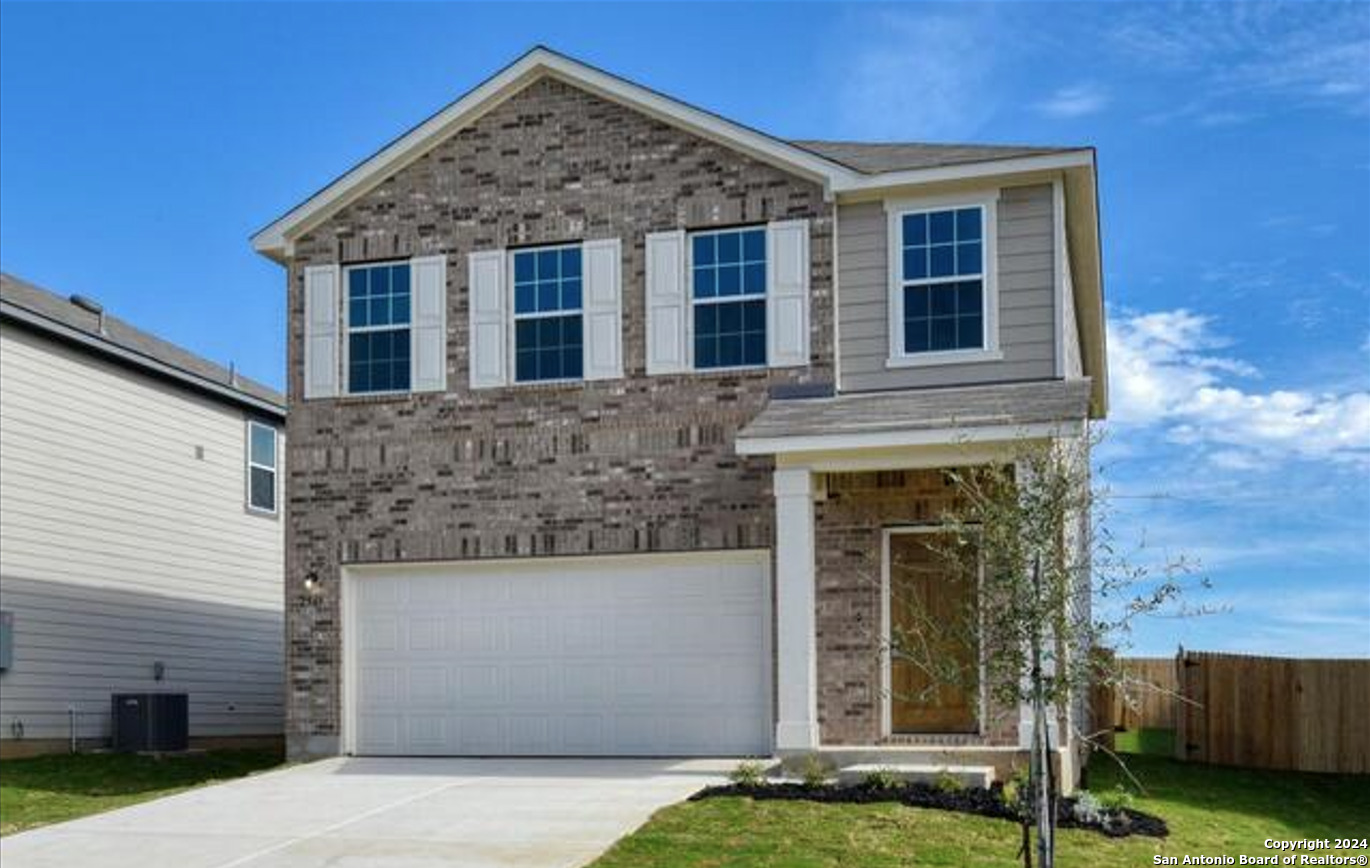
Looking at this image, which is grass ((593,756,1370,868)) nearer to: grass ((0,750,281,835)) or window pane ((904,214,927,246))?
grass ((0,750,281,835))

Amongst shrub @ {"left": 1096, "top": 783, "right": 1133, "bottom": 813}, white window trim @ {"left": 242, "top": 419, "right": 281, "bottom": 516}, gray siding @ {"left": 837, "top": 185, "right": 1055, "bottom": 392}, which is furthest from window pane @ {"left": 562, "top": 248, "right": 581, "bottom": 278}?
white window trim @ {"left": 242, "top": 419, "right": 281, "bottom": 516}

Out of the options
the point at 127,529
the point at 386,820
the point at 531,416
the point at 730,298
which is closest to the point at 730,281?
the point at 730,298

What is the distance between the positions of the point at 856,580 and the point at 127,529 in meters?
11.4

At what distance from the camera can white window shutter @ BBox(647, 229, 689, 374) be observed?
17.6 meters

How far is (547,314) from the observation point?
18109 mm

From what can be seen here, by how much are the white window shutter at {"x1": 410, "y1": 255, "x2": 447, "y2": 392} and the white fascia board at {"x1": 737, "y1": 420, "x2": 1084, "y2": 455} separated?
4075 mm

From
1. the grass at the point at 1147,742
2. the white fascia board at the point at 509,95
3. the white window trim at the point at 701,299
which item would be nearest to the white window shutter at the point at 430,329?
the white fascia board at the point at 509,95

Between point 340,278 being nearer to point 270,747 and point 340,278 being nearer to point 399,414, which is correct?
point 399,414

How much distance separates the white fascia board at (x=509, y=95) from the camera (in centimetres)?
1733

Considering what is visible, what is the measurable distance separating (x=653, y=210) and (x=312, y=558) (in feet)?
18.1

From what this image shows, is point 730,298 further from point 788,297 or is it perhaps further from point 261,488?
point 261,488

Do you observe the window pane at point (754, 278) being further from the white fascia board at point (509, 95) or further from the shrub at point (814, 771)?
the shrub at point (814, 771)

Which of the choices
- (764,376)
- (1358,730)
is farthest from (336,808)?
(1358,730)

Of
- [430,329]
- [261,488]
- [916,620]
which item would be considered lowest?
[916,620]
